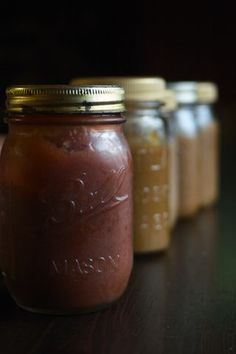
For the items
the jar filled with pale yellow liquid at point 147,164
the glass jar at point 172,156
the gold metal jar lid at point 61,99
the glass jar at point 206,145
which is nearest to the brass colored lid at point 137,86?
the jar filled with pale yellow liquid at point 147,164

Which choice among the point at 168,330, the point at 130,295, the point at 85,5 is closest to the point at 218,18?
the point at 85,5

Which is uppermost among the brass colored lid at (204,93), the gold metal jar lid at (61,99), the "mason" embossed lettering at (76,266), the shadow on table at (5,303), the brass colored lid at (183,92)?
the gold metal jar lid at (61,99)

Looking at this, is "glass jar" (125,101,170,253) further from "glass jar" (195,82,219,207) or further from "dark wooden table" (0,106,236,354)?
"glass jar" (195,82,219,207)

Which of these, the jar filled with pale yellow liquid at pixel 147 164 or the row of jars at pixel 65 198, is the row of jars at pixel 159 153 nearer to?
the jar filled with pale yellow liquid at pixel 147 164

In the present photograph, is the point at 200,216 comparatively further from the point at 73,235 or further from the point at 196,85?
the point at 73,235

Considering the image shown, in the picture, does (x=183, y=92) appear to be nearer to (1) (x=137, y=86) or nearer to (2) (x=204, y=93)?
(2) (x=204, y=93)

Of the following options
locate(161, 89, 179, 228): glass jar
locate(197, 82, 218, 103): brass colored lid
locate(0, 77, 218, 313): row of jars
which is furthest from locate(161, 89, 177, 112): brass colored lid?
locate(0, 77, 218, 313): row of jars
